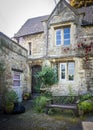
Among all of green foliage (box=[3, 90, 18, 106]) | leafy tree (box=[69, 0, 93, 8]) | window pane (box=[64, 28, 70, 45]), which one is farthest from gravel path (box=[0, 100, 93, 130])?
leafy tree (box=[69, 0, 93, 8])

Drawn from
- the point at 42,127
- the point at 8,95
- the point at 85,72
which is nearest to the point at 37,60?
the point at 85,72

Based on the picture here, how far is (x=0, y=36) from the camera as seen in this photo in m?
11.1

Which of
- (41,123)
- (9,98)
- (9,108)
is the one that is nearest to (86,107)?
(41,123)

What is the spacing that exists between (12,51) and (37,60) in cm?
390

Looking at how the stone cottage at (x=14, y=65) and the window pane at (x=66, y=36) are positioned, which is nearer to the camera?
the stone cottage at (x=14, y=65)

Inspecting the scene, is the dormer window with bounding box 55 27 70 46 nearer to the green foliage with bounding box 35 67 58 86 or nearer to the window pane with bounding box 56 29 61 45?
the window pane with bounding box 56 29 61 45

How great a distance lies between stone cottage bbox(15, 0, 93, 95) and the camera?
46.0 feet

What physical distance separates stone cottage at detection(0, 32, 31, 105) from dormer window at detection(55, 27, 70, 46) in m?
3.35

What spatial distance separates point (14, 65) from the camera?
1288cm

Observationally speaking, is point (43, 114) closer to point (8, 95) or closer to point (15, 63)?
point (8, 95)

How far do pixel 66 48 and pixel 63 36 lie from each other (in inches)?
47.8

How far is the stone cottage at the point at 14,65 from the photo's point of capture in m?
11.4

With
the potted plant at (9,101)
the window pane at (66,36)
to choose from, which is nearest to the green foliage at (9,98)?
the potted plant at (9,101)

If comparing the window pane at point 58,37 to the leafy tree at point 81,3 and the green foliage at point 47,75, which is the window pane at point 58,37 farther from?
the leafy tree at point 81,3
